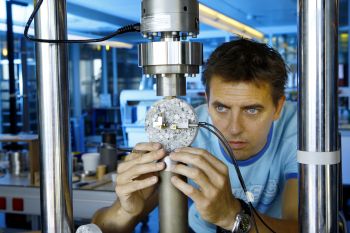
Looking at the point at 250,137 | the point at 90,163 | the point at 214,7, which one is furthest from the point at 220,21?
the point at 250,137

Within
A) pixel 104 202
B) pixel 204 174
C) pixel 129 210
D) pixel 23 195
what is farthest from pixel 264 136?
pixel 23 195

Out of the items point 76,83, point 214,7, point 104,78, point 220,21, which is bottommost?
point 76,83

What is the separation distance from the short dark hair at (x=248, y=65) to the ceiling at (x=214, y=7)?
14.6 feet

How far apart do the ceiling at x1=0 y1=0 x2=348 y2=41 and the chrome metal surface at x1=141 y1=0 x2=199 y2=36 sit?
17.1 feet

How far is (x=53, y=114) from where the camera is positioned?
45 centimetres

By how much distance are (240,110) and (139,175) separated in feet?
1.96

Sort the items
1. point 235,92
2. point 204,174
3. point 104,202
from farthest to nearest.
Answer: point 104,202 → point 235,92 → point 204,174

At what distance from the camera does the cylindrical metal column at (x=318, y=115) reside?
364 mm

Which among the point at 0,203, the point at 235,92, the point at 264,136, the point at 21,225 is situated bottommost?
the point at 21,225

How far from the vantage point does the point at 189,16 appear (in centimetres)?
42

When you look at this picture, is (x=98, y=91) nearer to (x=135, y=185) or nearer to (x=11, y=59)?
(x=11, y=59)

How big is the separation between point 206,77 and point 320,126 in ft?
2.72

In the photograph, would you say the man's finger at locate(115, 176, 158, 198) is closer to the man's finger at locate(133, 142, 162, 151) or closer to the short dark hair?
the man's finger at locate(133, 142, 162, 151)

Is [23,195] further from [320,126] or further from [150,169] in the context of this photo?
[320,126]
